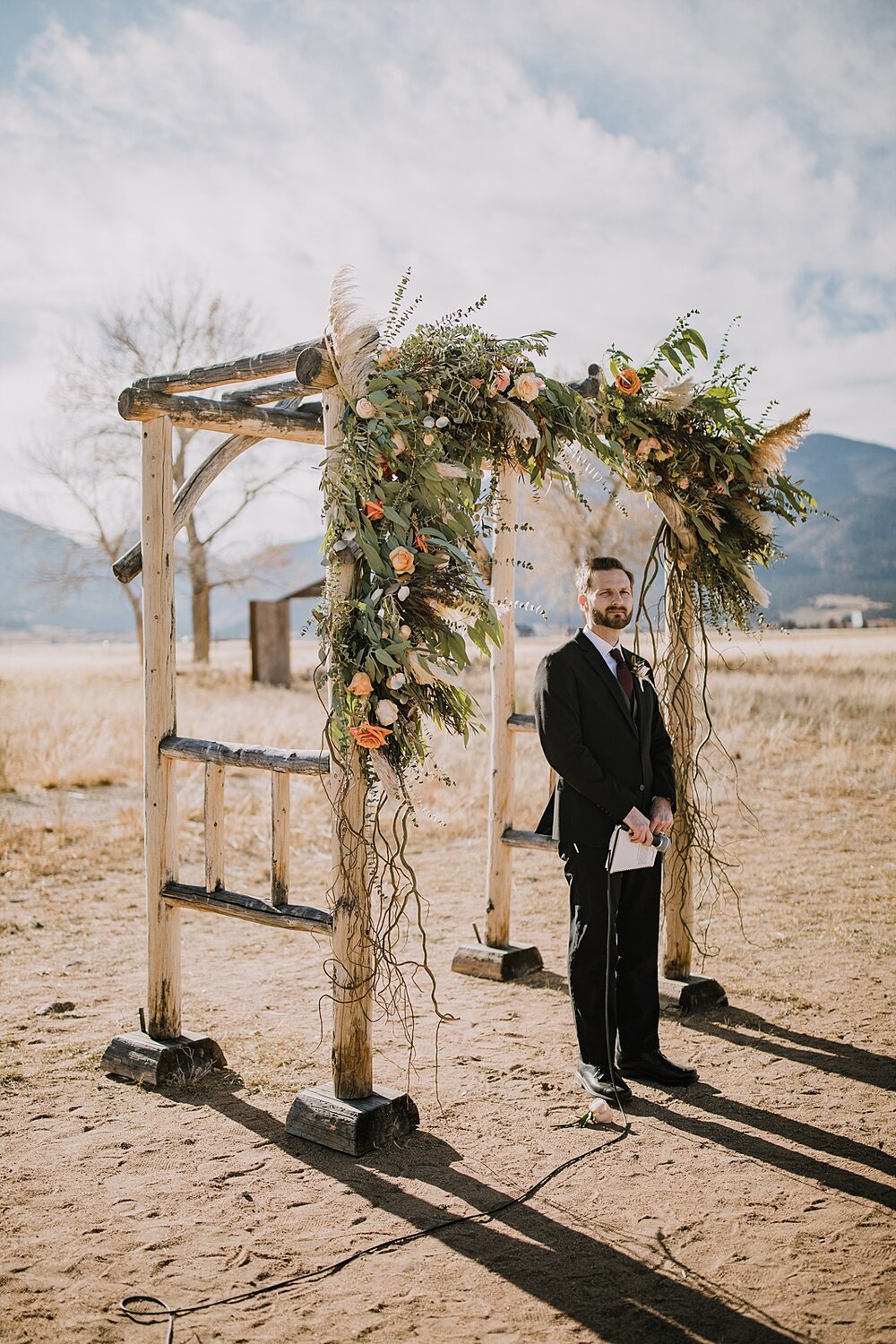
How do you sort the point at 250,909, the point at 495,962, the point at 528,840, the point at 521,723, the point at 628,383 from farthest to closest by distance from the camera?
1. the point at 495,962
2. the point at 521,723
3. the point at 528,840
4. the point at 628,383
5. the point at 250,909

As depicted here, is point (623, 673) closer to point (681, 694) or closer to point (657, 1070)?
point (681, 694)

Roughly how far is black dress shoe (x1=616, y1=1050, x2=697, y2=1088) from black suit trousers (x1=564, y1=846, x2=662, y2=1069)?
0.03 metres

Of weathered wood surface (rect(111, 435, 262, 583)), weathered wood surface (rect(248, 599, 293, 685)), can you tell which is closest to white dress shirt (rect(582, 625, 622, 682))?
weathered wood surface (rect(111, 435, 262, 583))

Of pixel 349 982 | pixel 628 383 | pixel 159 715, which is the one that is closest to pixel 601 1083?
pixel 349 982

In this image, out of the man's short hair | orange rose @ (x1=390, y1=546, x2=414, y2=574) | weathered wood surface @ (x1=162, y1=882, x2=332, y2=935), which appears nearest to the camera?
orange rose @ (x1=390, y1=546, x2=414, y2=574)

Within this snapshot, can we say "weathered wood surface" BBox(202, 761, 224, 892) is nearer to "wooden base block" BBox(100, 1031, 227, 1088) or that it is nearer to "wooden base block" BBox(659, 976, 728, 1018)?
"wooden base block" BBox(100, 1031, 227, 1088)

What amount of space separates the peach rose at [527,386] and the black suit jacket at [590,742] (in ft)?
3.52

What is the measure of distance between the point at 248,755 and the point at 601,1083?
2004 millimetres

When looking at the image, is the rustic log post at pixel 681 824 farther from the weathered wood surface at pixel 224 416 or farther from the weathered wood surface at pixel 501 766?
the weathered wood surface at pixel 224 416

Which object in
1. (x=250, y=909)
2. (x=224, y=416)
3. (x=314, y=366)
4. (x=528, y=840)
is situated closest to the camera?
(x=314, y=366)

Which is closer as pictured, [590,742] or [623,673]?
[590,742]

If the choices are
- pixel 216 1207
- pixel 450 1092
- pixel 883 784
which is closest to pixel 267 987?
pixel 450 1092

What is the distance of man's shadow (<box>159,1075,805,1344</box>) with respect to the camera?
3.02m

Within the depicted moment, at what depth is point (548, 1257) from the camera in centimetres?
339
